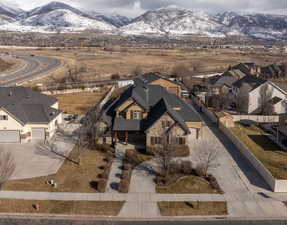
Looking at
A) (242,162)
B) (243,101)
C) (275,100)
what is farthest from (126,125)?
(275,100)

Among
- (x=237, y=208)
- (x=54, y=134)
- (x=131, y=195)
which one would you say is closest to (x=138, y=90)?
(x=54, y=134)

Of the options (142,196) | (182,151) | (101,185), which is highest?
(182,151)

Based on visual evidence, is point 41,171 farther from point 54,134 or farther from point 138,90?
point 138,90

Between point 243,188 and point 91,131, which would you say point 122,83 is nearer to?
point 91,131

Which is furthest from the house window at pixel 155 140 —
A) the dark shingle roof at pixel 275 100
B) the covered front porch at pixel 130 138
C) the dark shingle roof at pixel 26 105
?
the dark shingle roof at pixel 275 100

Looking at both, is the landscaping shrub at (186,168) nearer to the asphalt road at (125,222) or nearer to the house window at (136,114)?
the asphalt road at (125,222)

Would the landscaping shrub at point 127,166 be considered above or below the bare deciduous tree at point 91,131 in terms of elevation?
below

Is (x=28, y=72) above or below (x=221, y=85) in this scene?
above
